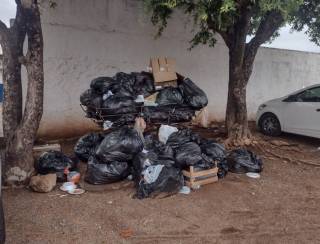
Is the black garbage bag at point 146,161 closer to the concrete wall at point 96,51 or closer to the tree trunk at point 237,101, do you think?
the tree trunk at point 237,101

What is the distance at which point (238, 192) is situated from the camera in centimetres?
430

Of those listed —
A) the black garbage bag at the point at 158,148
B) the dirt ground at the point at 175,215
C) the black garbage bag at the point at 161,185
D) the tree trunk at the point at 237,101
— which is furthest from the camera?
the tree trunk at the point at 237,101

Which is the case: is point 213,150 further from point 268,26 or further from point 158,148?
point 268,26

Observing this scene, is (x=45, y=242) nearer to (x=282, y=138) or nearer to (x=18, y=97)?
(x=18, y=97)

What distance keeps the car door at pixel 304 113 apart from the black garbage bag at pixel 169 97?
340cm

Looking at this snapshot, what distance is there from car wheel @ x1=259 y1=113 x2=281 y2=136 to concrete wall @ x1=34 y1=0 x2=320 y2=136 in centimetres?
161

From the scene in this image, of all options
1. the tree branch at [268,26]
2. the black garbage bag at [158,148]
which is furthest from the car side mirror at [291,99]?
the black garbage bag at [158,148]

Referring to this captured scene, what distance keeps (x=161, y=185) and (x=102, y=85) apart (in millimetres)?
1824

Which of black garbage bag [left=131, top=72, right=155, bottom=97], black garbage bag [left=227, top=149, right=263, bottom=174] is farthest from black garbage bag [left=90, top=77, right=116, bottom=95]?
black garbage bag [left=227, top=149, right=263, bottom=174]

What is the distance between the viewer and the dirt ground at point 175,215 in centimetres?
311

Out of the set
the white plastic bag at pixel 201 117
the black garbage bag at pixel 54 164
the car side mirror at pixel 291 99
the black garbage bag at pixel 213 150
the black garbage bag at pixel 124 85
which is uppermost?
the black garbage bag at pixel 124 85

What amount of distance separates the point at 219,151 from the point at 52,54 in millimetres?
3964

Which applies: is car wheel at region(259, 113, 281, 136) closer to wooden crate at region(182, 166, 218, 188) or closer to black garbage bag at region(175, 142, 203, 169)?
wooden crate at region(182, 166, 218, 188)

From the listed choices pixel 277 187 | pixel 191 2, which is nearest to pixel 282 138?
pixel 277 187
